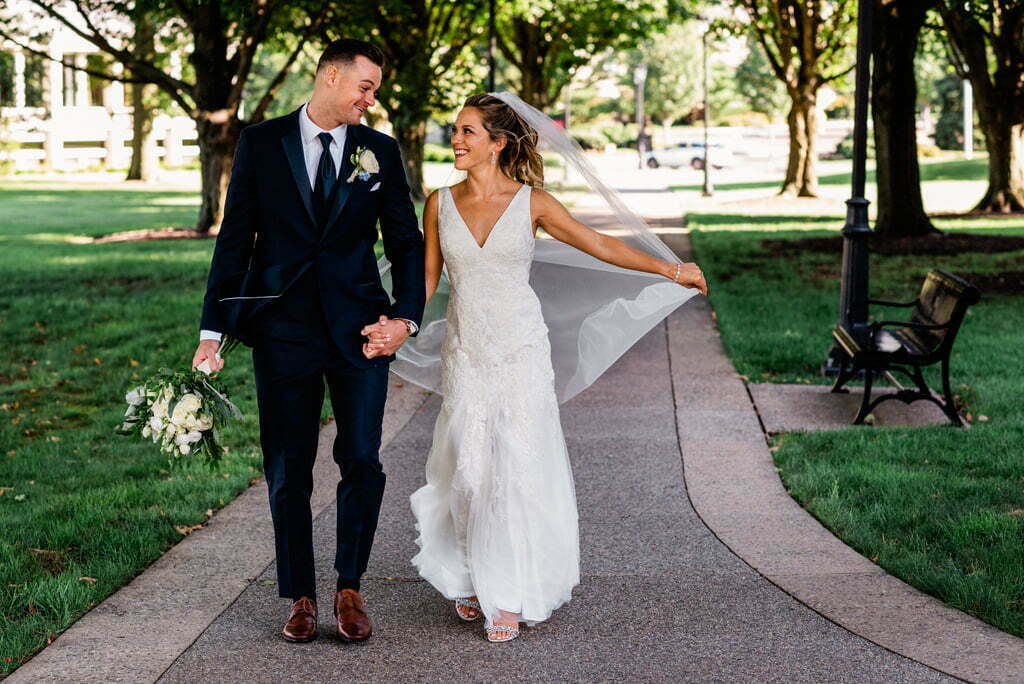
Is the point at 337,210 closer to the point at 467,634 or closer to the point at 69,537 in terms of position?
the point at 467,634

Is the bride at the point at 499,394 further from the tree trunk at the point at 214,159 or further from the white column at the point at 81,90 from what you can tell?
the white column at the point at 81,90

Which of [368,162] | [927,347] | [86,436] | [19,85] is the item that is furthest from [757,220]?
[19,85]

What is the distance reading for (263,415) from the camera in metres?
4.70

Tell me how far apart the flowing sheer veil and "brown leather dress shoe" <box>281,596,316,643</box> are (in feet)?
4.02

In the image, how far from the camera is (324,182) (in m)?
4.49

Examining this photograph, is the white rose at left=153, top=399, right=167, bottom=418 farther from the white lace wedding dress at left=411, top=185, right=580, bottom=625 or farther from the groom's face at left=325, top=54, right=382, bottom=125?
the groom's face at left=325, top=54, right=382, bottom=125

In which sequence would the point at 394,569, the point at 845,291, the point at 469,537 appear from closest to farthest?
the point at 469,537 → the point at 394,569 → the point at 845,291

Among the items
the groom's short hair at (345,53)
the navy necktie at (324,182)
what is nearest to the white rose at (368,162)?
the navy necktie at (324,182)

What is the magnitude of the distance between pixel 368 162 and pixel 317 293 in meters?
0.50

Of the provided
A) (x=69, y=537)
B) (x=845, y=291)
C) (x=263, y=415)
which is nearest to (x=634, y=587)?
(x=263, y=415)

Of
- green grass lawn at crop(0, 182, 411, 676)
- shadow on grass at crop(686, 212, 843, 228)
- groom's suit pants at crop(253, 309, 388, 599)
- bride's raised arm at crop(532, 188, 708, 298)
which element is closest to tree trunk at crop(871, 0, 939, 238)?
shadow on grass at crop(686, 212, 843, 228)

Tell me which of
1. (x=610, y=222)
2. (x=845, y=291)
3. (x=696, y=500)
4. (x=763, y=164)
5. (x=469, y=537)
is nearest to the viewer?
(x=469, y=537)

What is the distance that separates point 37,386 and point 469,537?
22.9ft

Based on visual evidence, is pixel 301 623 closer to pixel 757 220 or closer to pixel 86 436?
pixel 86 436
